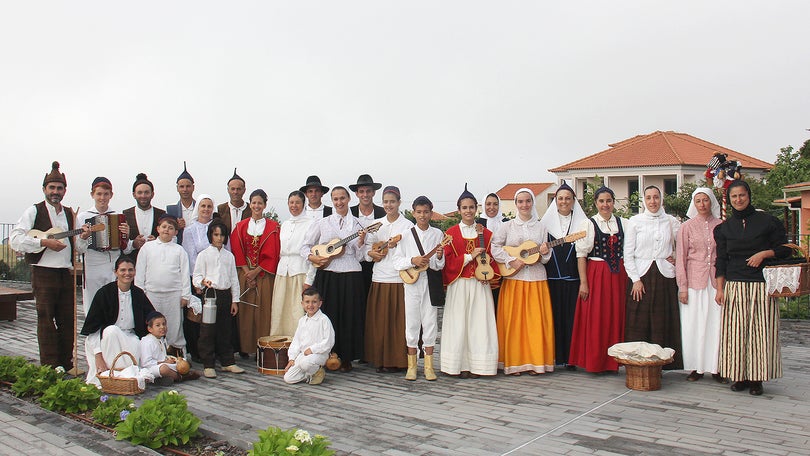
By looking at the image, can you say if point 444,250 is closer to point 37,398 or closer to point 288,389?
point 288,389

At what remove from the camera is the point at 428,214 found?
22.5 ft

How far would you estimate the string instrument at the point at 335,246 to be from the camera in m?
7.02

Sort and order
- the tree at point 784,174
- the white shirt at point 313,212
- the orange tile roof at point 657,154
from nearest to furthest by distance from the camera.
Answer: the white shirt at point 313,212, the tree at point 784,174, the orange tile roof at point 657,154

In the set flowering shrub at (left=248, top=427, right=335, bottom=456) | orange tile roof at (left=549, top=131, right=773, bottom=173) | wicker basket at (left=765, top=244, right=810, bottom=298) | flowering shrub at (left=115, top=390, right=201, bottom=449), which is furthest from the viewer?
orange tile roof at (left=549, top=131, right=773, bottom=173)

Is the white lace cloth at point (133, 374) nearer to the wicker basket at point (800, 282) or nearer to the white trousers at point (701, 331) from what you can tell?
the white trousers at point (701, 331)

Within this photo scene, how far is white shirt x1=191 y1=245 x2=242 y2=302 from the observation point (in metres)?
6.99

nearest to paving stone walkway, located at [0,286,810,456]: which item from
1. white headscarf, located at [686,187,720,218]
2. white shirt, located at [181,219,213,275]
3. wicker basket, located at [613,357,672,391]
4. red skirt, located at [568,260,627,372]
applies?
wicker basket, located at [613,357,672,391]

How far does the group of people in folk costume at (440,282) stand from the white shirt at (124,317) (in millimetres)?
10

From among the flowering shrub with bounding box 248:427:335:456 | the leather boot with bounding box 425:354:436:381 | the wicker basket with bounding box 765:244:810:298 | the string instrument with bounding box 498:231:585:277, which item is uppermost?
the string instrument with bounding box 498:231:585:277

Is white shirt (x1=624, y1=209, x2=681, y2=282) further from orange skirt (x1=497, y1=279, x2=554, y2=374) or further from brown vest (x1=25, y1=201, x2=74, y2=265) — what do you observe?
brown vest (x1=25, y1=201, x2=74, y2=265)

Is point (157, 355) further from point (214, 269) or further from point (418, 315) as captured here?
Answer: point (418, 315)

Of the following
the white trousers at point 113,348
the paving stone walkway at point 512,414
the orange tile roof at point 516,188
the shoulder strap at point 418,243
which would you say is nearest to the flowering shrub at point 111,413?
the paving stone walkway at point 512,414

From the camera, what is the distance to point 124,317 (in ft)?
21.1

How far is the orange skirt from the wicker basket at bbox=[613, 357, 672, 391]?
0.89 meters
